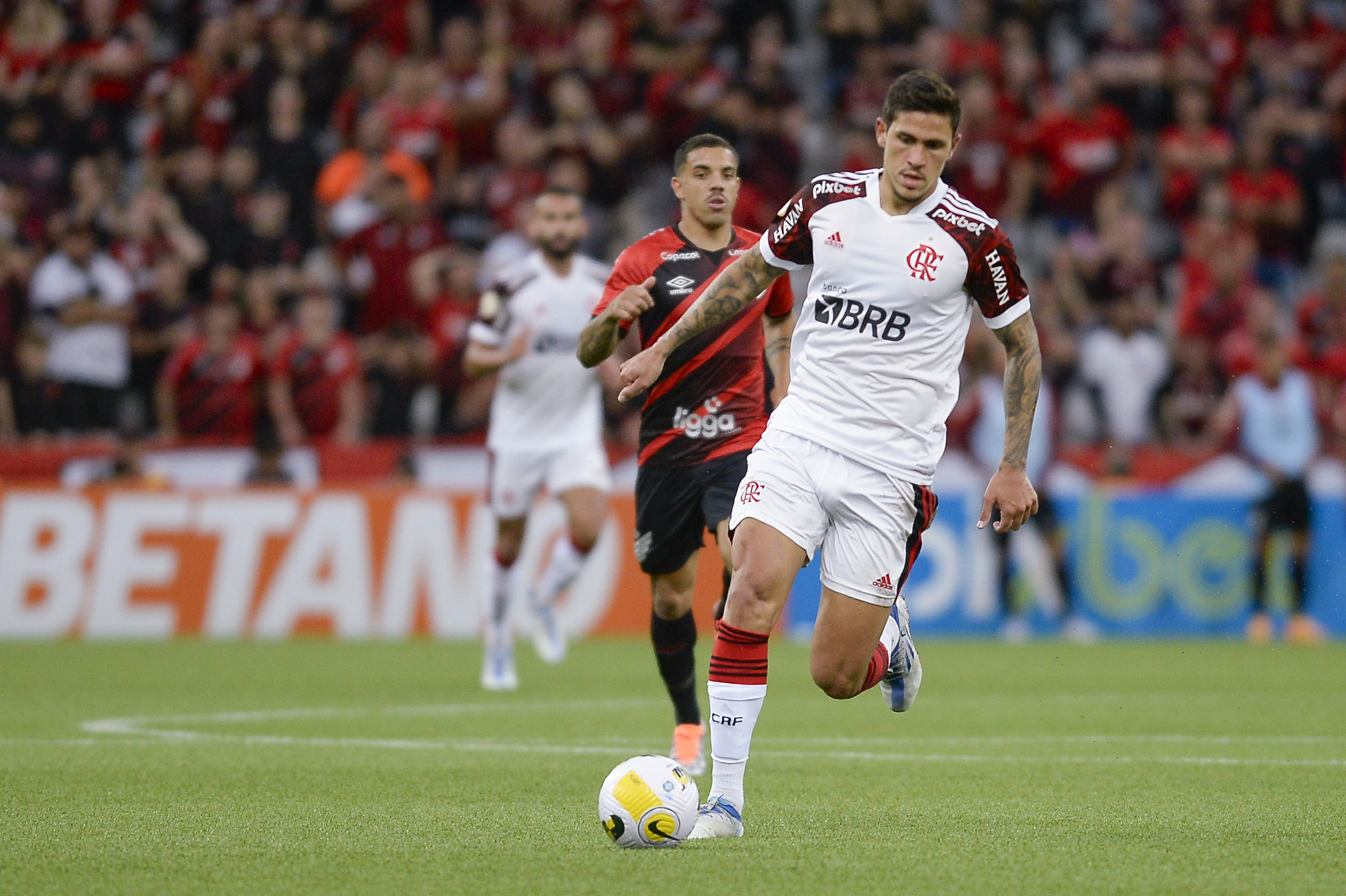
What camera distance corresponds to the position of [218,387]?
16.3 m

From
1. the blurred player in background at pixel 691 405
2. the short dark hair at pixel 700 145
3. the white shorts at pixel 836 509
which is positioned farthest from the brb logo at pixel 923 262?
the short dark hair at pixel 700 145

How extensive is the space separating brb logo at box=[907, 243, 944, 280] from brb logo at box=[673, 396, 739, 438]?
6.22ft

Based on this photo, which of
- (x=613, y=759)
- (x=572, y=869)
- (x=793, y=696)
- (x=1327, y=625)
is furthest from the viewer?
(x=1327, y=625)

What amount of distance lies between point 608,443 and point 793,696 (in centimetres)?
547

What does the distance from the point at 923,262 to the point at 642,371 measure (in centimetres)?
94

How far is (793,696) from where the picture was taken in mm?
11164

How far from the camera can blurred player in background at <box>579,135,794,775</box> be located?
7750 mm

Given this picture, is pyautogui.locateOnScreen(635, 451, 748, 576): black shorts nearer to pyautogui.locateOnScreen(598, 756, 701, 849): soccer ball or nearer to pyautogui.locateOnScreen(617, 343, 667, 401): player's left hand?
pyautogui.locateOnScreen(617, 343, 667, 401): player's left hand

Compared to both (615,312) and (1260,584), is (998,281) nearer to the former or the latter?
(615,312)

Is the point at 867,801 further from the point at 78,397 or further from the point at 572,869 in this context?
the point at 78,397

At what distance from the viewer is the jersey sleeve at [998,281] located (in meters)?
6.02

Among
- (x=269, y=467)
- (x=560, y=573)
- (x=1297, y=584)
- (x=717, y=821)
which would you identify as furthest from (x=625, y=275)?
(x=1297, y=584)

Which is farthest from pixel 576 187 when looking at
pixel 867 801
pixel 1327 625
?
pixel 867 801

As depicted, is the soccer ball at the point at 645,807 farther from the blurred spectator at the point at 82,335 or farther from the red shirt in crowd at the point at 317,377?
the blurred spectator at the point at 82,335
